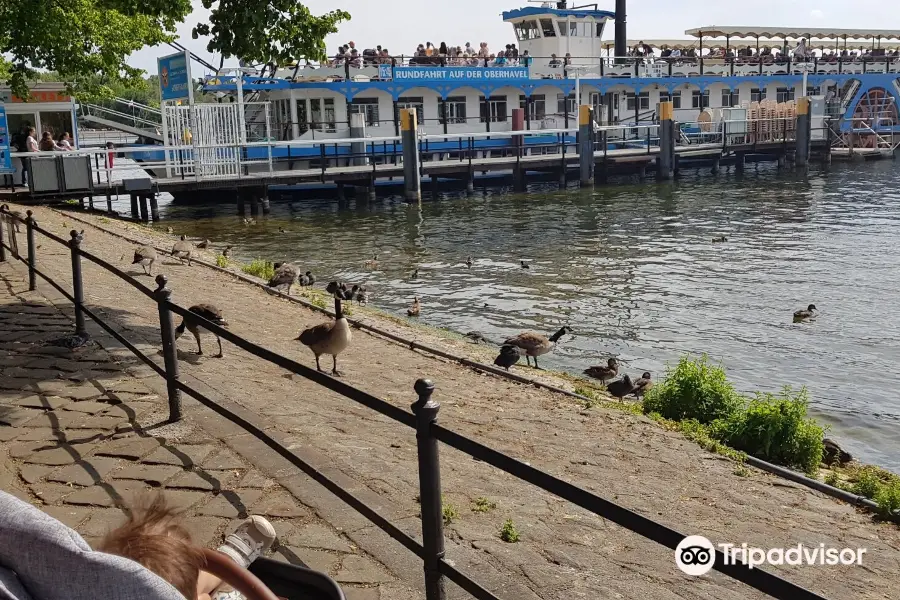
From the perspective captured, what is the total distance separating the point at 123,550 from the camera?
1753 millimetres

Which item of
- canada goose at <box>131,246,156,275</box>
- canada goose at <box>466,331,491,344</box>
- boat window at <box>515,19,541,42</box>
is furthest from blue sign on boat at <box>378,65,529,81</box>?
canada goose at <box>466,331,491,344</box>

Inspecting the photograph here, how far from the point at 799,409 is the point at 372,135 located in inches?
1181

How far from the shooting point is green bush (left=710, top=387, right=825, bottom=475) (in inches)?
306

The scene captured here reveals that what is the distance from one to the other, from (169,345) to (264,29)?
4.94 m

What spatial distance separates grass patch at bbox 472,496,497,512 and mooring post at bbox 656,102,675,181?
34.7m

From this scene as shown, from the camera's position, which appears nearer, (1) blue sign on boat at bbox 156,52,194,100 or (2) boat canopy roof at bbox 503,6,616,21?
(1) blue sign on boat at bbox 156,52,194,100

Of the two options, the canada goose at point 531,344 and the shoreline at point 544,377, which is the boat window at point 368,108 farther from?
the canada goose at point 531,344

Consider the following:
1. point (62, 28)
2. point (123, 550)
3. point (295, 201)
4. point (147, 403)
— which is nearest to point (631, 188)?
point (295, 201)

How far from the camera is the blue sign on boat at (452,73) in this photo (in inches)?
1417

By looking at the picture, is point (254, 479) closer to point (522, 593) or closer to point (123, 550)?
point (522, 593)

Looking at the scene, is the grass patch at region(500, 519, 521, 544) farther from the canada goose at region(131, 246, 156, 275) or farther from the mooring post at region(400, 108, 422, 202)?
the mooring post at region(400, 108, 422, 202)

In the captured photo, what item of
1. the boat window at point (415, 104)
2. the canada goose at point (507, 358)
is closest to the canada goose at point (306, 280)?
the canada goose at point (507, 358)

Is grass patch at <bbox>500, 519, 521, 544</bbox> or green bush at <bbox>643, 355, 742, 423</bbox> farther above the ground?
grass patch at <bbox>500, 519, 521, 544</bbox>

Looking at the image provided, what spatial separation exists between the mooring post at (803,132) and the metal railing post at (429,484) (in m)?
43.0
